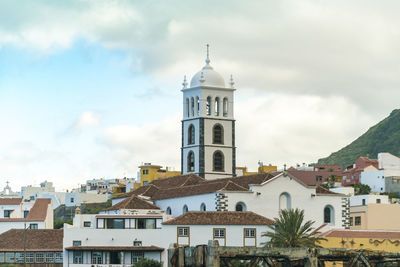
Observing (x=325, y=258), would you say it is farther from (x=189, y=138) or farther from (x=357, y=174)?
(x=357, y=174)

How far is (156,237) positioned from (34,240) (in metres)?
14.1

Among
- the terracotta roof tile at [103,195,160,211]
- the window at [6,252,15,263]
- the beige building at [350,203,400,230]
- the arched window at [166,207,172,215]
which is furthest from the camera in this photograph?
the beige building at [350,203,400,230]

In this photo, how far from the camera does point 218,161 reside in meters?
125

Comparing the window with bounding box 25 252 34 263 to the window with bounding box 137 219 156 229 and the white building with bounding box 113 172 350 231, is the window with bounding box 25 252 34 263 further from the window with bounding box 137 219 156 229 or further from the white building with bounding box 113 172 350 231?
the white building with bounding box 113 172 350 231

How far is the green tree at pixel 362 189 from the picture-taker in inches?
6324

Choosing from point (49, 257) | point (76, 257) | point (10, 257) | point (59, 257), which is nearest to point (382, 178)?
point (59, 257)

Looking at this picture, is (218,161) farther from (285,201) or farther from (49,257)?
(49,257)

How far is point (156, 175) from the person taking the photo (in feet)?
574

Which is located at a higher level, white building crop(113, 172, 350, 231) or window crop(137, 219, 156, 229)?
white building crop(113, 172, 350, 231)

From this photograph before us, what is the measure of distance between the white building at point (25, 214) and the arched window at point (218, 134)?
2195 centimetres

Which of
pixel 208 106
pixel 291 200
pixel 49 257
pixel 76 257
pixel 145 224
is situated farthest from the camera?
pixel 208 106

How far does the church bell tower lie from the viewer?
125000 mm

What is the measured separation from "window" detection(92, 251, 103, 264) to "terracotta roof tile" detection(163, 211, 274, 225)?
266 inches

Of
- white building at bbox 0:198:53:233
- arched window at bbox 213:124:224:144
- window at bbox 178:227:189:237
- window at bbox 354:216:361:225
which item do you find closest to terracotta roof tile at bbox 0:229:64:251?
white building at bbox 0:198:53:233
